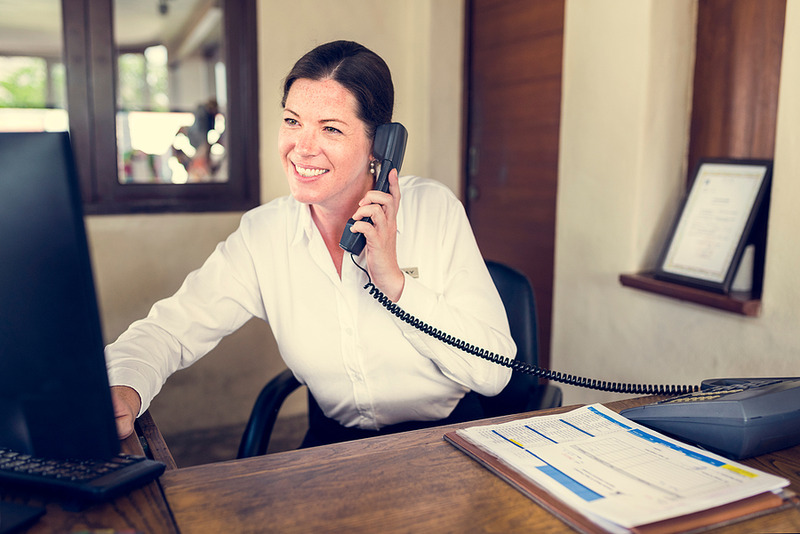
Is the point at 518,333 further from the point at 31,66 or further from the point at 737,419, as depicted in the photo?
the point at 31,66

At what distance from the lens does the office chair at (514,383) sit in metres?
1.46

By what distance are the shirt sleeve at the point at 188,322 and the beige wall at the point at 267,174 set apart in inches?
56.2

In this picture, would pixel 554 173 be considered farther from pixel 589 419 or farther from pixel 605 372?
pixel 589 419

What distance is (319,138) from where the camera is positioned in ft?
4.63

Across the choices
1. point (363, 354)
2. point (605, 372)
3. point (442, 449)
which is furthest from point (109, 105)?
point (442, 449)

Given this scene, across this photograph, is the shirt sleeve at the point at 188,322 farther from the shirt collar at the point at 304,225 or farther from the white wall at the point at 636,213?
the white wall at the point at 636,213

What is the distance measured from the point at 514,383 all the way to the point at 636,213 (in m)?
0.80

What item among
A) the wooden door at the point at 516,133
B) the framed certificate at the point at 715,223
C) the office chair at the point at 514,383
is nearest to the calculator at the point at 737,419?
the office chair at the point at 514,383

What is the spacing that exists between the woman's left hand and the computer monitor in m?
0.66

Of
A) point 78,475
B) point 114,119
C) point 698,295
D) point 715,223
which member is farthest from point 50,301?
point 114,119

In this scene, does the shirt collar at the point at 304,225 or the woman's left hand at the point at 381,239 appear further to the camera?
the shirt collar at the point at 304,225

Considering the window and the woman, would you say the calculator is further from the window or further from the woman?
the window

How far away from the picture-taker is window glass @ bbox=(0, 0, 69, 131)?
8.34 feet

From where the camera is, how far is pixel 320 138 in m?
1.41
